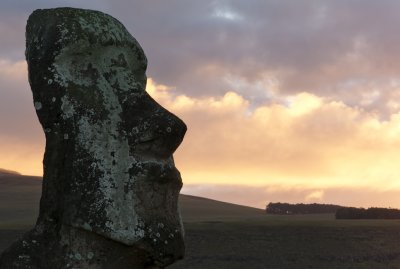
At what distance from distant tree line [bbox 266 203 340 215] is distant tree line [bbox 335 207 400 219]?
20156 mm

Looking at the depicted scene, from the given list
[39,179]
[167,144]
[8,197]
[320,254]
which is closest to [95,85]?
[167,144]

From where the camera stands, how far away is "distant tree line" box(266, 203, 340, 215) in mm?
98575

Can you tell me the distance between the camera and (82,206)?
7.11 metres

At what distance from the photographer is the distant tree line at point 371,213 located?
248 feet

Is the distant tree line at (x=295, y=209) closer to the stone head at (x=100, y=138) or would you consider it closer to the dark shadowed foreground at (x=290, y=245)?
the dark shadowed foreground at (x=290, y=245)

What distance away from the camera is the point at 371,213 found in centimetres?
7612

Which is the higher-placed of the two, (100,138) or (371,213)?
(371,213)

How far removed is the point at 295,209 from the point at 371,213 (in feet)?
76.5

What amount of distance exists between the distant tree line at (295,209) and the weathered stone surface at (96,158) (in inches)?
3611

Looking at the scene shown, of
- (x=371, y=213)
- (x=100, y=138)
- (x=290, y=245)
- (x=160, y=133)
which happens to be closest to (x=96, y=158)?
(x=100, y=138)

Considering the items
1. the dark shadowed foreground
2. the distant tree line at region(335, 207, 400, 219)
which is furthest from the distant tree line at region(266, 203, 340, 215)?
the dark shadowed foreground

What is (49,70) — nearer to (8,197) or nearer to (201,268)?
(201,268)

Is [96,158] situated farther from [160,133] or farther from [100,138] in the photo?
[160,133]

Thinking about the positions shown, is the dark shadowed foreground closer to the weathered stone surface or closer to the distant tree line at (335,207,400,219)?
the distant tree line at (335,207,400,219)
